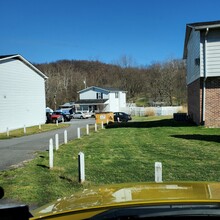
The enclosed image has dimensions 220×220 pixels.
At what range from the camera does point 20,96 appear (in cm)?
4138

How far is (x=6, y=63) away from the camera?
3847 cm

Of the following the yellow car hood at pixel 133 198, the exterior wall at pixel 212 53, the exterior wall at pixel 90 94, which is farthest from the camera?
the exterior wall at pixel 90 94

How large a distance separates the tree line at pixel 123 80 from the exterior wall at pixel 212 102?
243 ft

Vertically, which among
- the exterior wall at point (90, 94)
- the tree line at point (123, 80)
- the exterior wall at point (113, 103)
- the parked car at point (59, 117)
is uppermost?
the tree line at point (123, 80)

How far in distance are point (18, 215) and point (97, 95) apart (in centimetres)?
8473

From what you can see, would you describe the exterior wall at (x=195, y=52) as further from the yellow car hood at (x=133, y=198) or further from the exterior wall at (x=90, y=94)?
the exterior wall at (x=90, y=94)

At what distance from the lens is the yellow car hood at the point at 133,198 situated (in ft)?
7.72

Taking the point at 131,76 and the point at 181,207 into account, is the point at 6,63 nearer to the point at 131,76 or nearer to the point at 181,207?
the point at 181,207

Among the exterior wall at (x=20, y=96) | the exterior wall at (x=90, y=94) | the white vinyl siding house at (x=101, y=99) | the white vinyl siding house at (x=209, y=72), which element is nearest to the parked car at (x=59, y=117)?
the exterior wall at (x=20, y=96)

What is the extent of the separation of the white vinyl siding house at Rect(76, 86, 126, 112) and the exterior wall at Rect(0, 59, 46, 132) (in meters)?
35.8

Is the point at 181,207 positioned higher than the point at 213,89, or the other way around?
the point at 213,89

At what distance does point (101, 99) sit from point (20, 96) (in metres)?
44.2

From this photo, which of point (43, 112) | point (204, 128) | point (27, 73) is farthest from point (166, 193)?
point (43, 112)

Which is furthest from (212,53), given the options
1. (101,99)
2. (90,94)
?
(90,94)
